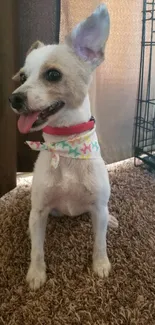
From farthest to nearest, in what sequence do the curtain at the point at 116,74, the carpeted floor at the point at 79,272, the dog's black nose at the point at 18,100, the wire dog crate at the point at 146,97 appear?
the wire dog crate at the point at 146,97, the curtain at the point at 116,74, the carpeted floor at the point at 79,272, the dog's black nose at the point at 18,100

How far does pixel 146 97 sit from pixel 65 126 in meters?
1.02

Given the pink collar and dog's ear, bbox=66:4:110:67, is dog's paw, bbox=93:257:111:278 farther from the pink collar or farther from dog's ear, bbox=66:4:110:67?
dog's ear, bbox=66:4:110:67

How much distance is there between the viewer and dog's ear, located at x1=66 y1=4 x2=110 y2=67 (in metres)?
0.91

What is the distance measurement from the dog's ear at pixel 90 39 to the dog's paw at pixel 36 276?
2.13 ft

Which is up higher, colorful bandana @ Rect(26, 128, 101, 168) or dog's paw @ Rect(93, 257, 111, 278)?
colorful bandana @ Rect(26, 128, 101, 168)

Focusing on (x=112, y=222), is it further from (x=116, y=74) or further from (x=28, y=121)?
(x=116, y=74)

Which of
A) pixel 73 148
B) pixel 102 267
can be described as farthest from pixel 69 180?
pixel 102 267

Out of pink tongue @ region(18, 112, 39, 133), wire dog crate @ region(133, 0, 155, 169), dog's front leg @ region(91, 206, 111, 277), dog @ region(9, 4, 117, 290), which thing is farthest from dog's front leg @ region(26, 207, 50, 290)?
wire dog crate @ region(133, 0, 155, 169)

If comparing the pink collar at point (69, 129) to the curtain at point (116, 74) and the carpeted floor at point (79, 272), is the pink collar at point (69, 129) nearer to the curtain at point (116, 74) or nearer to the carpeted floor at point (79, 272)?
the carpeted floor at point (79, 272)

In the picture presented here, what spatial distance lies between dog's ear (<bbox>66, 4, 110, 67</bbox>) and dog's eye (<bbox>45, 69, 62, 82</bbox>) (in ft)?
0.36

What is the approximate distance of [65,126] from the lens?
97 cm

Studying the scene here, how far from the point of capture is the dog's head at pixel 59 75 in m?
0.85

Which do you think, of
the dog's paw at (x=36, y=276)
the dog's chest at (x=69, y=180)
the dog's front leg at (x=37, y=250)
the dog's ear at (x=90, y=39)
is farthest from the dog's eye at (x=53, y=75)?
the dog's paw at (x=36, y=276)

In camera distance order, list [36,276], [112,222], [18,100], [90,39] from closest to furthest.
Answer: [18,100], [90,39], [36,276], [112,222]
